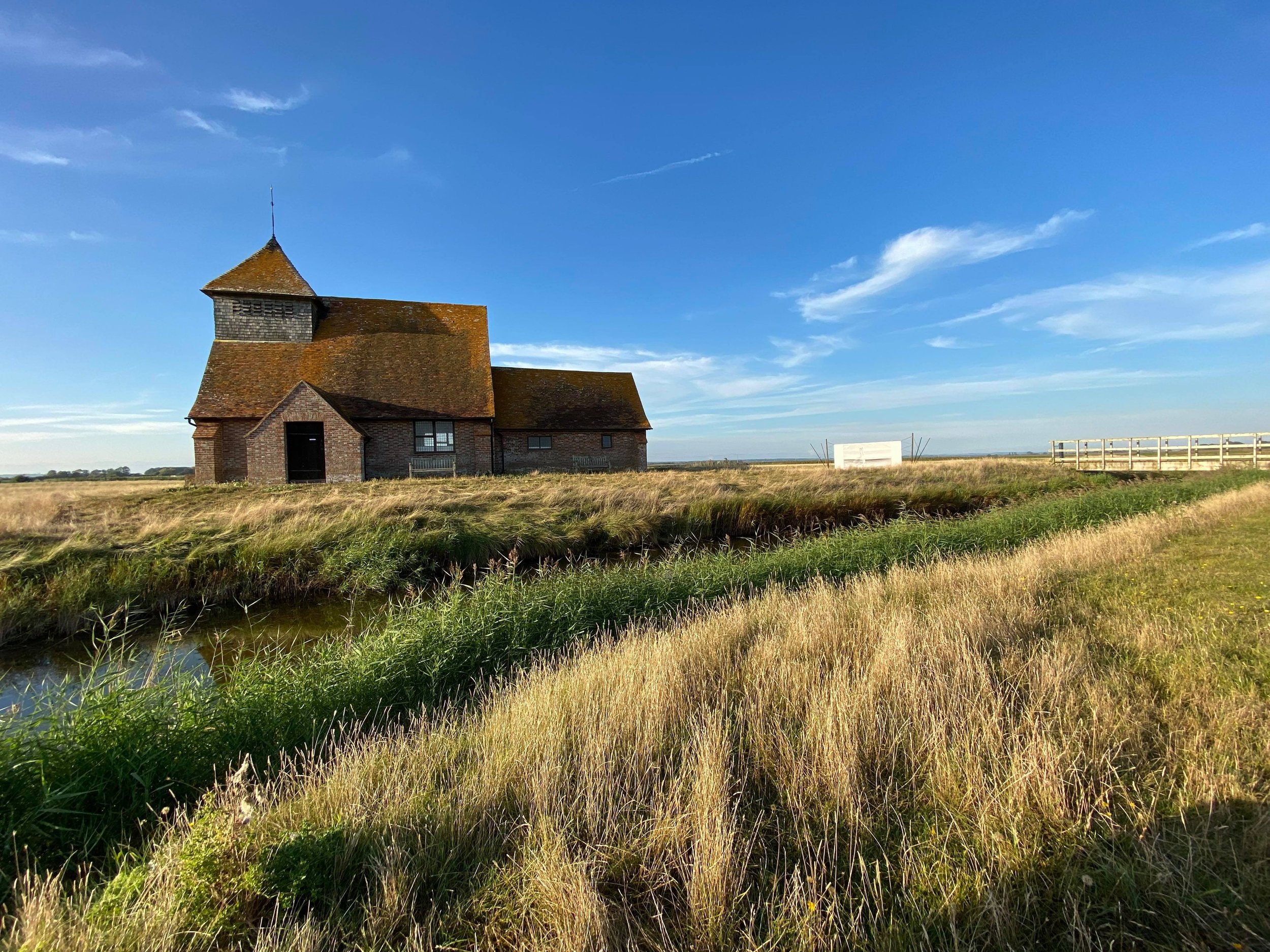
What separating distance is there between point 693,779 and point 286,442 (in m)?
23.6

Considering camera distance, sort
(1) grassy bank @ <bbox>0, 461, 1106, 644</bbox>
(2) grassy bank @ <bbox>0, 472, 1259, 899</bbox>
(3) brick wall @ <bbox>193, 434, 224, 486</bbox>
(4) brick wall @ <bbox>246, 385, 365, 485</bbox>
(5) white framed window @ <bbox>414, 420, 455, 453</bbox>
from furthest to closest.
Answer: (5) white framed window @ <bbox>414, 420, 455, 453</bbox> < (3) brick wall @ <bbox>193, 434, 224, 486</bbox> < (4) brick wall @ <bbox>246, 385, 365, 485</bbox> < (1) grassy bank @ <bbox>0, 461, 1106, 644</bbox> < (2) grassy bank @ <bbox>0, 472, 1259, 899</bbox>

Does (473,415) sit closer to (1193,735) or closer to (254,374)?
(254,374)

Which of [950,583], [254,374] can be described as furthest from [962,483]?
[254,374]

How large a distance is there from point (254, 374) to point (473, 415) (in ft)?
30.7

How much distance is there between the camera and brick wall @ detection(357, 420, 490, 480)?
78.5 feet

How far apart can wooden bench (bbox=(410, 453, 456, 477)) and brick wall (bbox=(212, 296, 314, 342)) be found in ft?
26.7

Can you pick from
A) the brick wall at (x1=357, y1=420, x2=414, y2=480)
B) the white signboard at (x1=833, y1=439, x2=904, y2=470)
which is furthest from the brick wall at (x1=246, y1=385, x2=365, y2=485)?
the white signboard at (x1=833, y1=439, x2=904, y2=470)

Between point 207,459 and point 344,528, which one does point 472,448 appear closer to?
point 207,459

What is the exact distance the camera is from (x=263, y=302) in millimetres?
25109

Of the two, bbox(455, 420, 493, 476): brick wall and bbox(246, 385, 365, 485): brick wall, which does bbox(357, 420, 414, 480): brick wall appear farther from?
bbox(455, 420, 493, 476): brick wall

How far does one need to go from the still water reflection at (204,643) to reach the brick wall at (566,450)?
1794 centimetres

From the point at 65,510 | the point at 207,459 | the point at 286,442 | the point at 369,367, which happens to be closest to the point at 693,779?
the point at 65,510

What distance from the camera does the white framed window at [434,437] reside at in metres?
24.7

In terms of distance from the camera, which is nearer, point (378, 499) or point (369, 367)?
point (378, 499)
